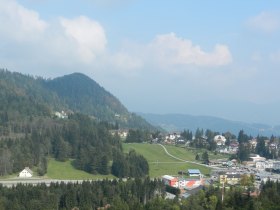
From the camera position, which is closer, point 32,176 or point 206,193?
point 206,193

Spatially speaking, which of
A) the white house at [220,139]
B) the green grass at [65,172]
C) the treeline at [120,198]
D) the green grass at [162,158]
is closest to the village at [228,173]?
the white house at [220,139]

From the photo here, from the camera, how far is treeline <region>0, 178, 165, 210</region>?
5703 centimetres

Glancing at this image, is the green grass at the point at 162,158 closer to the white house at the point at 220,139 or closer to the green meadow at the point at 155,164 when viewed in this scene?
the green meadow at the point at 155,164

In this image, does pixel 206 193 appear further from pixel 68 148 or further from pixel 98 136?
pixel 98 136

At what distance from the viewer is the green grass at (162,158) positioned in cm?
10406

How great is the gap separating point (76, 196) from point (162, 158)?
55.9 m

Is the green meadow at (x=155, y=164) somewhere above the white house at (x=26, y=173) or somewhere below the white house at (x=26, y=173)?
above

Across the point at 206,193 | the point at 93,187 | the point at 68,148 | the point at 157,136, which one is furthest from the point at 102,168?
the point at 157,136

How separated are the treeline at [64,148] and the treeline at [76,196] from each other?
27340mm

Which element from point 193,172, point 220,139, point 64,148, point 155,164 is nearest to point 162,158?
point 155,164

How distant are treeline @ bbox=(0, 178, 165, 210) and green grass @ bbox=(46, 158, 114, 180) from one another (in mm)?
23951

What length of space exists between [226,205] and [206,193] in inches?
428

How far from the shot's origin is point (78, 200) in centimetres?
6231

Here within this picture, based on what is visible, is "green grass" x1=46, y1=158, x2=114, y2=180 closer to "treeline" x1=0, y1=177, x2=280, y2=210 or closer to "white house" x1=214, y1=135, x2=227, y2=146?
"treeline" x1=0, y1=177, x2=280, y2=210
